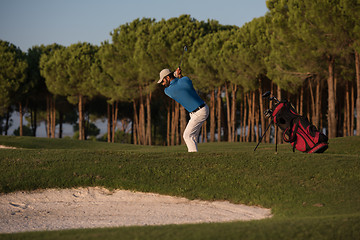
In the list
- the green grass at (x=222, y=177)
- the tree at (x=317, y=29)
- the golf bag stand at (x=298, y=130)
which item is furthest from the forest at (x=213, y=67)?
the green grass at (x=222, y=177)

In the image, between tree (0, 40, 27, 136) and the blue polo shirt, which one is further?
tree (0, 40, 27, 136)

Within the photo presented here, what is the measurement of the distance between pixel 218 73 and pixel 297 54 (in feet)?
34.5

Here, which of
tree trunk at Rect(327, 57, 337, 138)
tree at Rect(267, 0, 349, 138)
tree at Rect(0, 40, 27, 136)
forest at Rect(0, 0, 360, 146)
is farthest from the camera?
tree at Rect(0, 40, 27, 136)

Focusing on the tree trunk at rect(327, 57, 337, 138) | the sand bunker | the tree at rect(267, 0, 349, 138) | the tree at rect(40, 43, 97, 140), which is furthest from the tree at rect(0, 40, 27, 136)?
the sand bunker

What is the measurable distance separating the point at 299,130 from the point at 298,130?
3 centimetres

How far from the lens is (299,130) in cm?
1284

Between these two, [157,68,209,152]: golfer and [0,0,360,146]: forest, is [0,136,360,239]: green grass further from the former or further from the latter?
[0,0,360,146]: forest

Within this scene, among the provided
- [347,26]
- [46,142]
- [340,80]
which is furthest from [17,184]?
[340,80]

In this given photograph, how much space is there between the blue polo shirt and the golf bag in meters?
2.59

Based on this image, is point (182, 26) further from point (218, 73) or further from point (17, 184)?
point (17, 184)

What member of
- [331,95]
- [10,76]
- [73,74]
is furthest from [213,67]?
[10,76]

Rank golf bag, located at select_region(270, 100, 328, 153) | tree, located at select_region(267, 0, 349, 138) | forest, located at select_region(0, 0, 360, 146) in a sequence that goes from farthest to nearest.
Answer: forest, located at select_region(0, 0, 360, 146), tree, located at select_region(267, 0, 349, 138), golf bag, located at select_region(270, 100, 328, 153)

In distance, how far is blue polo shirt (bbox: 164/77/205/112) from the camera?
1182 cm

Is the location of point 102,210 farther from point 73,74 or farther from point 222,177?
point 73,74
